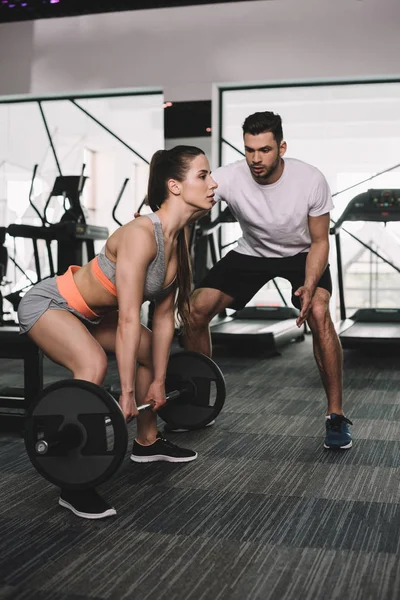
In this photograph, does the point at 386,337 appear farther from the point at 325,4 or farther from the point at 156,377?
the point at 325,4

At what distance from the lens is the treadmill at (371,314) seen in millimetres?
5133

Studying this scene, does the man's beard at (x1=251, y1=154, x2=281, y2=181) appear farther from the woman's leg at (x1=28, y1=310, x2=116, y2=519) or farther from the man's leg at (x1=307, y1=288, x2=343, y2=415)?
the woman's leg at (x1=28, y1=310, x2=116, y2=519)

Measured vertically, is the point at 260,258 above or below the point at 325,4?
below

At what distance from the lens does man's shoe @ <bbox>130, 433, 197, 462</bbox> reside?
8.73 ft

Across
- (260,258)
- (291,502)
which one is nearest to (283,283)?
(260,258)

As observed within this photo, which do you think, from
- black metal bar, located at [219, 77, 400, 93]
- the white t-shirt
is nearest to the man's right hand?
the white t-shirt

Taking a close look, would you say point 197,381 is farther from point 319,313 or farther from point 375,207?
point 375,207

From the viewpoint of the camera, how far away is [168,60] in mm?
7320

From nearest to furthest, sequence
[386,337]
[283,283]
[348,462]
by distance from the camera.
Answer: [348,462] → [386,337] → [283,283]

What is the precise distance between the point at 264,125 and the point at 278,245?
58 cm

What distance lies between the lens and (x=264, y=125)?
2975 mm

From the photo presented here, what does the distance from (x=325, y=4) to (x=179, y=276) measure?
5.37 metres

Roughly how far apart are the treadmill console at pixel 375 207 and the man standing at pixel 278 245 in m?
2.66

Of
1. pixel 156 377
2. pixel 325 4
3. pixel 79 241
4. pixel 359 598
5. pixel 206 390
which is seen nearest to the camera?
pixel 359 598
